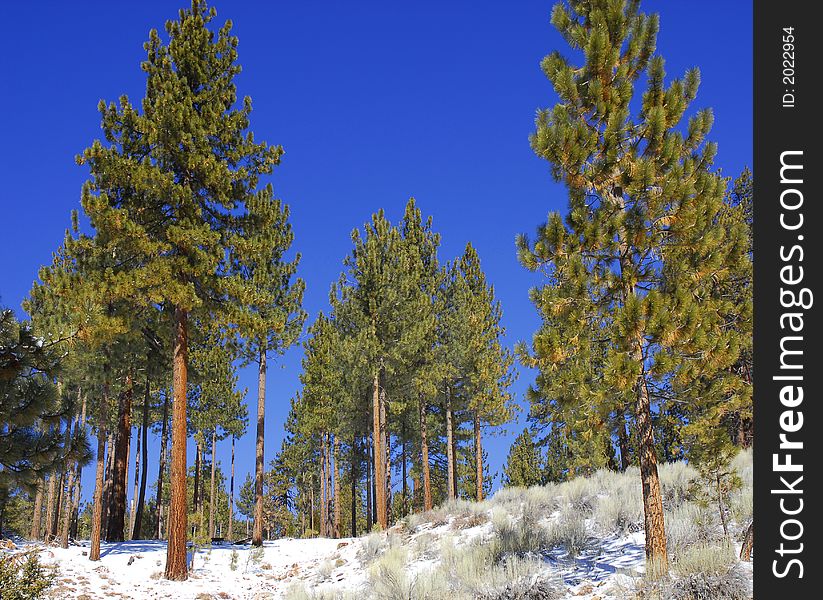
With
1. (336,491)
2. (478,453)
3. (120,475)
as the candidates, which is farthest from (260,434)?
(478,453)

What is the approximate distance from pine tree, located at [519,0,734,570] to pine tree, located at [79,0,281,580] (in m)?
9.99

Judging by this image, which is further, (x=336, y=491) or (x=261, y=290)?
(x=336, y=491)

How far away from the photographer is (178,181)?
1712 centimetres

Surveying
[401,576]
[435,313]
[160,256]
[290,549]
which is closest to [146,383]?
[290,549]

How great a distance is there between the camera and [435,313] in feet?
105

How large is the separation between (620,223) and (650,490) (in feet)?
13.3

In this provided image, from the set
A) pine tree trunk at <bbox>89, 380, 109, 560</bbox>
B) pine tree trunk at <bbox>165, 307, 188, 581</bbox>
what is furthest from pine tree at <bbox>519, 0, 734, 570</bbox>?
pine tree trunk at <bbox>89, 380, 109, 560</bbox>

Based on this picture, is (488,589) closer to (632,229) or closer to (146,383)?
(632,229)

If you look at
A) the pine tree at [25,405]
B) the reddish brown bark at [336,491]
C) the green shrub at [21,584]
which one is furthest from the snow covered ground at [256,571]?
the reddish brown bark at [336,491]

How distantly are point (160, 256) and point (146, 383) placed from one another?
12157mm

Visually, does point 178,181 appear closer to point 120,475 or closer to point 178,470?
point 178,470

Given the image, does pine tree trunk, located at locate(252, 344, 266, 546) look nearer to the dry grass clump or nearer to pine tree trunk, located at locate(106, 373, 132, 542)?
pine tree trunk, located at locate(106, 373, 132, 542)

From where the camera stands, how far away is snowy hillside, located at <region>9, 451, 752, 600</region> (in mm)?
8883

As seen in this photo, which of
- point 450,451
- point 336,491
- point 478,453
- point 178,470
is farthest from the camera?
point 478,453
